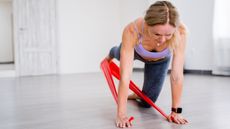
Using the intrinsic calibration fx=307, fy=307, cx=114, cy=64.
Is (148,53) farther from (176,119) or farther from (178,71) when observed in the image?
(176,119)

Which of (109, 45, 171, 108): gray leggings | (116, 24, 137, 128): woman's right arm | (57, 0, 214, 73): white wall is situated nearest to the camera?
(116, 24, 137, 128): woman's right arm

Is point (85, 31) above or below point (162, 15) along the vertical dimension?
below

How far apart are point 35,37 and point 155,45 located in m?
5.27

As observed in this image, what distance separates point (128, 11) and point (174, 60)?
19.6 ft

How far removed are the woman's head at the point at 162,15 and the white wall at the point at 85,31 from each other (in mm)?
5714

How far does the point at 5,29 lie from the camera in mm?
11211

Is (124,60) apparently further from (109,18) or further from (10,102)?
(109,18)

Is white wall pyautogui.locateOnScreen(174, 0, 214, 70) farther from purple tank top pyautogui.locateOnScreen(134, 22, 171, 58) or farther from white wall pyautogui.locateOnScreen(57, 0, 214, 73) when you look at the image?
purple tank top pyautogui.locateOnScreen(134, 22, 171, 58)

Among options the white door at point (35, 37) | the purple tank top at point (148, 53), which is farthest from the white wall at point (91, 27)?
the purple tank top at point (148, 53)

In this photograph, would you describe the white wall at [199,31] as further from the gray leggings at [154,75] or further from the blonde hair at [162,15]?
the blonde hair at [162,15]

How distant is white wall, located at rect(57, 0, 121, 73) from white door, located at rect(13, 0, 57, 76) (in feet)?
0.69

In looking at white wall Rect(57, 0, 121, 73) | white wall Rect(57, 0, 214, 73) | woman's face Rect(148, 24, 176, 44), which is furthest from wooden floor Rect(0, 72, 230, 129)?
white wall Rect(57, 0, 121, 73)

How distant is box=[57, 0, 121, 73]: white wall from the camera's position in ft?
24.0

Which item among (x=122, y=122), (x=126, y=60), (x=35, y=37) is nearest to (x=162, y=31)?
A: (x=126, y=60)
